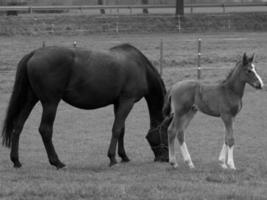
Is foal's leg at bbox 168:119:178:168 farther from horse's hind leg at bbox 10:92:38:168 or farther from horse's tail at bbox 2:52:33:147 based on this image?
horse's tail at bbox 2:52:33:147

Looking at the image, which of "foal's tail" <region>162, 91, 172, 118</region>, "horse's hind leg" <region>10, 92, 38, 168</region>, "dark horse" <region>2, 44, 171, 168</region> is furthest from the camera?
"foal's tail" <region>162, 91, 172, 118</region>

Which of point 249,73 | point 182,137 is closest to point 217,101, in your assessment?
point 249,73

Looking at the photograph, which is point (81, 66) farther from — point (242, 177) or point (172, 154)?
point (242, 177)

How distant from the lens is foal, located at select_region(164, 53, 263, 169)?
10.1m

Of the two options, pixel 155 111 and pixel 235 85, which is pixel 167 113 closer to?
pixel 155 111

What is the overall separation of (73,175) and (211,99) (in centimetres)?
227

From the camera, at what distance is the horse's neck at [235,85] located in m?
10.2

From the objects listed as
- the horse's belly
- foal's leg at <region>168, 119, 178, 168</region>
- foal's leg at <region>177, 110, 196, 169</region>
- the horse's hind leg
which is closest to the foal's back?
foal's leg at <region>177, 110, 196, 169</region>

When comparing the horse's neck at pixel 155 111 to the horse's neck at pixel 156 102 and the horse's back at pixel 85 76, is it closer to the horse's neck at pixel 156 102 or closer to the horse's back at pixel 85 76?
the horse's neck at pixel 156 102

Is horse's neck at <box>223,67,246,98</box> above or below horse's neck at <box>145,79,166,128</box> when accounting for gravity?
above

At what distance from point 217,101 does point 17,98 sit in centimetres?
287

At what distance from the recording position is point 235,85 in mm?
10242

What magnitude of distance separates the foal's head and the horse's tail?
2985 millimetres

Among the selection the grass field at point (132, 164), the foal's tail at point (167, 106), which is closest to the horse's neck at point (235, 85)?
the foal's tail at point (167, 106)
